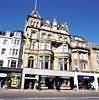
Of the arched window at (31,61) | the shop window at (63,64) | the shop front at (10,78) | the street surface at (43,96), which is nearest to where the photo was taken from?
the street surface at (43,96)

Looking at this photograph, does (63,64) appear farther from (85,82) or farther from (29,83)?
(29,83)

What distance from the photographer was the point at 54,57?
45.2 metres

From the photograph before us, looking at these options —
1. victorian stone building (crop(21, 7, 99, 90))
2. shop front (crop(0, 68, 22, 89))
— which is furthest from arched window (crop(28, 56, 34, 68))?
shop front (crop(0, 68, 22, 89))

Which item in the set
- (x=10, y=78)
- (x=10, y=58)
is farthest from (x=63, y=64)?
(x=10, y=78)

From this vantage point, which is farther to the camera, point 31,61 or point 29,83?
point 31,61

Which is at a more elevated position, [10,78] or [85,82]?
[10,78]

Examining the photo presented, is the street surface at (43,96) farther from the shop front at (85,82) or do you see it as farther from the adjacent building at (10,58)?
the shop front at (85,82)

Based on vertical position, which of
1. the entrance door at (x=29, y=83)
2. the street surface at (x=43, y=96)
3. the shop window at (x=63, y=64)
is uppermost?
the shop window at (x=63, y=64)

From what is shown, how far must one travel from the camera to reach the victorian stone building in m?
40.6

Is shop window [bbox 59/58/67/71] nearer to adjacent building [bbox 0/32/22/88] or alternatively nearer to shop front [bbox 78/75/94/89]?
shop front [bbox 78/75/94/89]

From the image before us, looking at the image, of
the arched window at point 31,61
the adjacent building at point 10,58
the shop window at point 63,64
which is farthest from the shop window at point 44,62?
the adjacent building at point 10,58

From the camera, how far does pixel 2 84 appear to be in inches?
1508

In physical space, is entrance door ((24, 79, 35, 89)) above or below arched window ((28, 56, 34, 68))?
below

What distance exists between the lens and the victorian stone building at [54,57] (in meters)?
40.6
